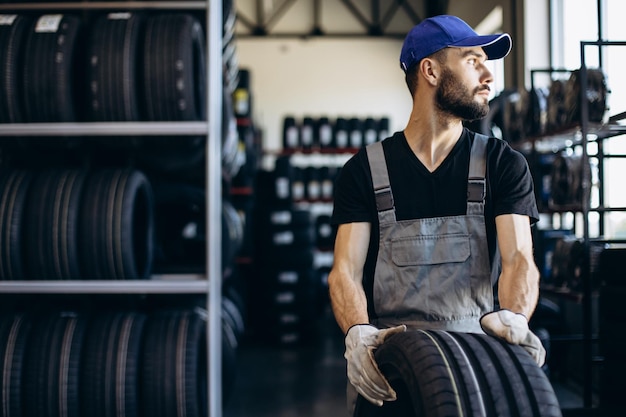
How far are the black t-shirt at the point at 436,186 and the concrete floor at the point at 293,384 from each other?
242cm

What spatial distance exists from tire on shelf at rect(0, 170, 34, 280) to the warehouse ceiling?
9254 mm

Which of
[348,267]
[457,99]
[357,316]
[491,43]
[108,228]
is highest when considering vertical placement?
[491,43]

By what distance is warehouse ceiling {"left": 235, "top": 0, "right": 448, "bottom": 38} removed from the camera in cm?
1184

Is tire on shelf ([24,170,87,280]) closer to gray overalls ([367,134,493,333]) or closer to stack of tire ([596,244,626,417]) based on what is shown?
gray overalls ([367,134,493,333])

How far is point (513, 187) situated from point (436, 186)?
0.22 meters

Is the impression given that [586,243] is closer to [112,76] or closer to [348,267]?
[348,267]

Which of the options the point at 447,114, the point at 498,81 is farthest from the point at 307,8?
the point at 447,114

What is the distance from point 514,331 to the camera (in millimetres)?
1688

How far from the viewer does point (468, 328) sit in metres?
2.00

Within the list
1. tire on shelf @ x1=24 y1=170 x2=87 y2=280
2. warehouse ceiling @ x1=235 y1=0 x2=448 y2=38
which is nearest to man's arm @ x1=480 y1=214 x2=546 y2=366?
tire on shelf @ x1=24 y1=170 x2=87 y2=280

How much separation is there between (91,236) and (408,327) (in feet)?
5.26

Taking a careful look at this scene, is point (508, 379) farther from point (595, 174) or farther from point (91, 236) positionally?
point (595, 174)

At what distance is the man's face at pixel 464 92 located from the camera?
201 centimetres


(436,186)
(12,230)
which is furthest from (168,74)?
(436,186)
